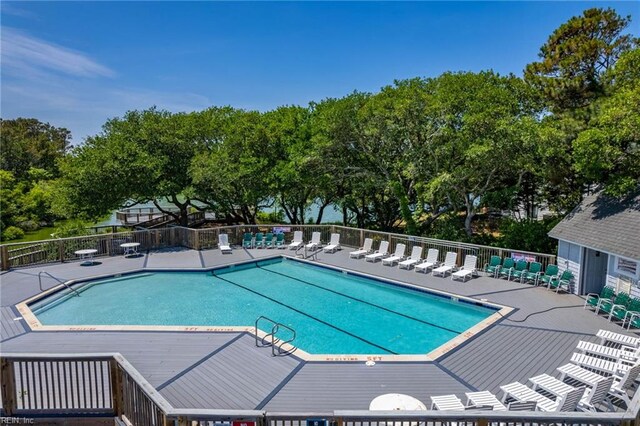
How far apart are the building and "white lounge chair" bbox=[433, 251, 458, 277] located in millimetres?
3165

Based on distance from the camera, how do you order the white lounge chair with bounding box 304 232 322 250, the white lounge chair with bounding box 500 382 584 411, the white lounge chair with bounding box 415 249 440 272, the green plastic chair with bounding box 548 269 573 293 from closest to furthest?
1. the white lounge chair with bounding box 500 382 584 411
2. the green plastic chair with bounding box 548 269 573 293
3. the white lounge chair with bounding box 415 249 440 272
4. the white lounge chair with bounding box 304 232 322 250

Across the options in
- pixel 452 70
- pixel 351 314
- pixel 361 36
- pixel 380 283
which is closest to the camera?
pixel 351 314

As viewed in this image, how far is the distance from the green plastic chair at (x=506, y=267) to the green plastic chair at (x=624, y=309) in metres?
3.53

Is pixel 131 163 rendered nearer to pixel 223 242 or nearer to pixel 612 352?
pixel 223 242

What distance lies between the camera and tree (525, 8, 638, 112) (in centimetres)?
1458

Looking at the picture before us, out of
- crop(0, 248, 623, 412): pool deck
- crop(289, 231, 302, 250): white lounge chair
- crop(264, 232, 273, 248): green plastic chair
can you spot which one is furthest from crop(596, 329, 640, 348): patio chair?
crop(264, 232, 273, 248): green plastic chair

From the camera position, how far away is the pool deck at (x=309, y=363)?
613 cm

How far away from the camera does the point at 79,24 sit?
1379 centimetres

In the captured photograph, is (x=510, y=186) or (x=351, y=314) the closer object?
(x=351, y=314)

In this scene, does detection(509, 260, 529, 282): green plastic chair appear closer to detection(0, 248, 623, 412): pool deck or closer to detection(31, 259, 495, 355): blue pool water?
detection(0, 248, 623, 412): pool deck

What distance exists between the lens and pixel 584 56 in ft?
48.2

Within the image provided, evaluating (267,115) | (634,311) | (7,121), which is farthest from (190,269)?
(7,121)

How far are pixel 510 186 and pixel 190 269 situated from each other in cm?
1458

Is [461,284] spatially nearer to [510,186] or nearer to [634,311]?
[634,311]
